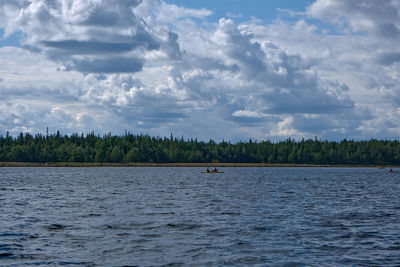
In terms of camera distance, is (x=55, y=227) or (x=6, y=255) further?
(x=55, y=227)

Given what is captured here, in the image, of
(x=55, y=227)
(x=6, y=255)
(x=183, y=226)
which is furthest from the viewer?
(x=183, y=226)

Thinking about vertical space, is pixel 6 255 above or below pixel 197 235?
below

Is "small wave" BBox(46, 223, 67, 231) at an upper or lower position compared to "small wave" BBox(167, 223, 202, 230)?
lower

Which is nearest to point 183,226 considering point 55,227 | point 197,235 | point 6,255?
point 197,235

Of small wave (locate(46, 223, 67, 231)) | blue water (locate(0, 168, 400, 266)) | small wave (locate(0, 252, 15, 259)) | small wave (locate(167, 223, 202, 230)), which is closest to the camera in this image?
blue water (locate(0, 168, 400, 266))

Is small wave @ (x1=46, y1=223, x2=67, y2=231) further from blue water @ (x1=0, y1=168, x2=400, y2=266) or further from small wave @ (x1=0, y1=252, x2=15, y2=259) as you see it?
small wave @ (x1=0, y1=252, x2=15, y2=259)

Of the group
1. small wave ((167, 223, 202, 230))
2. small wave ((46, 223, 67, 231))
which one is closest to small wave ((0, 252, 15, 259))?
small wave ((46, 223, 67, 231))

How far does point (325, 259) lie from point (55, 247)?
52.3 feet

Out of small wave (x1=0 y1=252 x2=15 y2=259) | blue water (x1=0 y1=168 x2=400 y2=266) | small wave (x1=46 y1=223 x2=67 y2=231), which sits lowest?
small wave (x1=0 y1=252 x2=15 y2=259)

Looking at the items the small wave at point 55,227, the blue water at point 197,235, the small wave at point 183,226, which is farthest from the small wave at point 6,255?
the small wave at point 183,226

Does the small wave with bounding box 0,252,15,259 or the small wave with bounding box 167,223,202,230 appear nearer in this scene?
the small wave with bounding box 0,252,15,259

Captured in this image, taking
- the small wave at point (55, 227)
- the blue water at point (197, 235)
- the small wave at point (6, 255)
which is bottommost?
the small wave at point (6, 255)

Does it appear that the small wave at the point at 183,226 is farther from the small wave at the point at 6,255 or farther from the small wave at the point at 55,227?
the small wave at the point at 6,255

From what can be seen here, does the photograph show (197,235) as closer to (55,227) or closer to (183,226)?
(183,226)
